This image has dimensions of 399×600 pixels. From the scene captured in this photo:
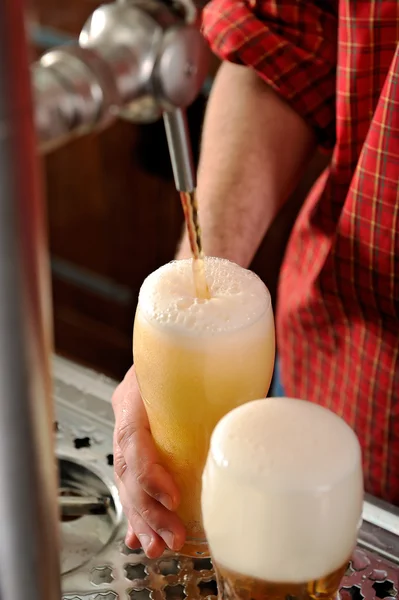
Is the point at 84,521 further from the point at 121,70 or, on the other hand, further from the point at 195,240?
the point at 121,70

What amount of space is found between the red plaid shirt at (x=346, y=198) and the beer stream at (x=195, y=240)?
0.39m

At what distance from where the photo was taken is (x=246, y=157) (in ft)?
3.77

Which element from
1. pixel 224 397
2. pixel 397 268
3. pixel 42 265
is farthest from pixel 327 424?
Answer: pixel 397 268

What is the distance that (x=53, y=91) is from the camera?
372mm

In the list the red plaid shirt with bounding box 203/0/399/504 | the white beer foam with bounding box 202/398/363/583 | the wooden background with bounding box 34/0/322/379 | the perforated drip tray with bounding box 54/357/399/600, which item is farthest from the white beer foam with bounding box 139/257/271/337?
the wooden background with bounding box 34/0/322/379

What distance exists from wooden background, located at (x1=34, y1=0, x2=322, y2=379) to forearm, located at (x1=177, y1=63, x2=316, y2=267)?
90 centimetres

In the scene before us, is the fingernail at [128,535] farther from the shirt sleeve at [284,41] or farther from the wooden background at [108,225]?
the wooden background at [108,225]

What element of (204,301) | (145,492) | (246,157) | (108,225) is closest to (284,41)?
(246,157)

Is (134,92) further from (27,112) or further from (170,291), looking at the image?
(170,291)

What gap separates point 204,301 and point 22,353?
13.0 inches

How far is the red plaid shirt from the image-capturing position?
1.01 metres

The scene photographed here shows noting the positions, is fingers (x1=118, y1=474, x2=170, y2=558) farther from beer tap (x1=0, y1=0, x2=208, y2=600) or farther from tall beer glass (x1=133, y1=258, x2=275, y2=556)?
beer tap (x1=0, y1=0, x2=208, y2=600)

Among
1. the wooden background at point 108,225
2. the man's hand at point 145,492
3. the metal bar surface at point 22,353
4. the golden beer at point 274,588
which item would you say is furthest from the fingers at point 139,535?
the wooden background at point 108,225

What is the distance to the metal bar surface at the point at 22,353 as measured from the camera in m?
0.35
